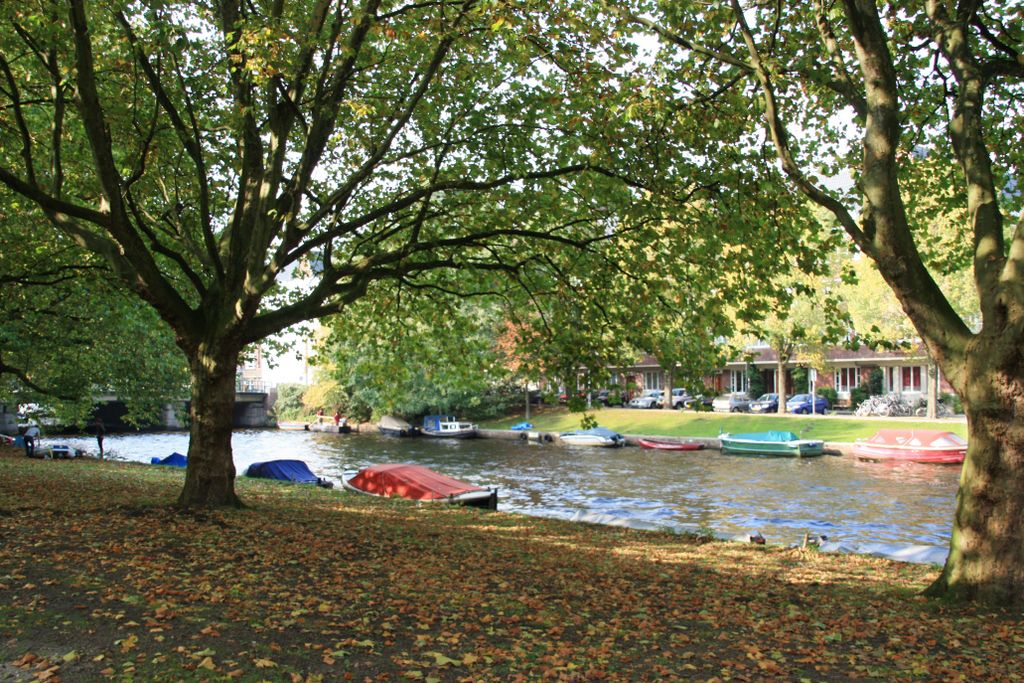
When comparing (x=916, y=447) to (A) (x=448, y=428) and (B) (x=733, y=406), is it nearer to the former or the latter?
(B) (x=733, y=406)

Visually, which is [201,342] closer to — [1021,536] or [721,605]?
[721,605]

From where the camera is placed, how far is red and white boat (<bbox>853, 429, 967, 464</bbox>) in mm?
36281

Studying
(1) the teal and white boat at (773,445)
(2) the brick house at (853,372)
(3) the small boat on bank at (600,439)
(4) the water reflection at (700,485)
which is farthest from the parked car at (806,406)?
(4) the water reflection at (700,485)

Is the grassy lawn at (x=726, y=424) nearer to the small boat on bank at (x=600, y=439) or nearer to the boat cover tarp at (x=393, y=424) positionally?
the small boat on bank at (x=600, y=439)

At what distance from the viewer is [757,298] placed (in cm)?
1252

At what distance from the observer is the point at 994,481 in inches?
326

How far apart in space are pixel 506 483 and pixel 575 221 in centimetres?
2191

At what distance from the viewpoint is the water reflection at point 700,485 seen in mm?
22297

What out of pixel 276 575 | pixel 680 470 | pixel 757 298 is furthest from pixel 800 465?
pixel 276 575

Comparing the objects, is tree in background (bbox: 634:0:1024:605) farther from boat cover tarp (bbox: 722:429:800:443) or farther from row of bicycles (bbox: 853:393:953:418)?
row of bicycles (bbox: 853:393:953:418)

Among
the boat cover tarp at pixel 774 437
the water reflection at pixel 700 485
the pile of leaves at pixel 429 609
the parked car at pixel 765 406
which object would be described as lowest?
the water reflection at pixel 700 485

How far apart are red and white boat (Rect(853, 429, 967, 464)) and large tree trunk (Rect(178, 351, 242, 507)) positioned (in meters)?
33.8

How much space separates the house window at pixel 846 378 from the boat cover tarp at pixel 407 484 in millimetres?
50772

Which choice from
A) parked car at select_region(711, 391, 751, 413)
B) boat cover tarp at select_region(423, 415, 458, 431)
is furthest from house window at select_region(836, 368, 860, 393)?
boat cover tarp at select_region(423, 415, 458, 431)
